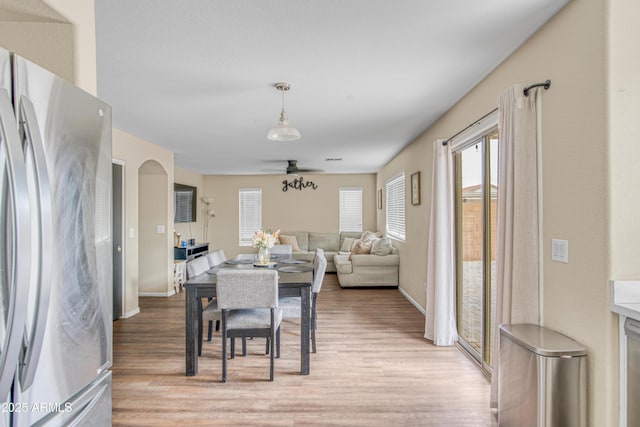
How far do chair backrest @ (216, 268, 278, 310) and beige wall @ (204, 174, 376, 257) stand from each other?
6114 millimetres

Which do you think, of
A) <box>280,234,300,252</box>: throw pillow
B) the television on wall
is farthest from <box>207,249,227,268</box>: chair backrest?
<box>280,234,300,252</box>: throw pillow

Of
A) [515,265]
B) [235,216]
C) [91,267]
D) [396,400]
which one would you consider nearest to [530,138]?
[515,265]

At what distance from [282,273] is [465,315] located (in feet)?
6.41

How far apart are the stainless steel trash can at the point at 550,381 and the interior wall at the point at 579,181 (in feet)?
0.17

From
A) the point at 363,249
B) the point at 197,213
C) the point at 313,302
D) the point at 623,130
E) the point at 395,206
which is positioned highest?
the point at 623,130

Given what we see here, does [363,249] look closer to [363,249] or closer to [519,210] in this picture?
[363,249]

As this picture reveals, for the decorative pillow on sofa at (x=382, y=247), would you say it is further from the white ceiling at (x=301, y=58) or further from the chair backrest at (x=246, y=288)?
the chair backrest at (x=246, y=288)

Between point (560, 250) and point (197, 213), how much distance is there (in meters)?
7.99

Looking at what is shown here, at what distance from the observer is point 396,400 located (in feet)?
8.29

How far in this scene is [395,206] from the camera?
6.73 meters

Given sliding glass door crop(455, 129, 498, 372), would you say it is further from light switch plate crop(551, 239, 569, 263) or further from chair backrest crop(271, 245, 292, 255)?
chair backrest crop(271, 245, 292, 255)

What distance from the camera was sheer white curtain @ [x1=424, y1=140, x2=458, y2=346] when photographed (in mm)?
3506

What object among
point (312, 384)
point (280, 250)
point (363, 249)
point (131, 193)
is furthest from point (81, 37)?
point (363, 249)

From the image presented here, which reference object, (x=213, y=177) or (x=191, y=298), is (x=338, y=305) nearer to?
(x=191, y=298)
